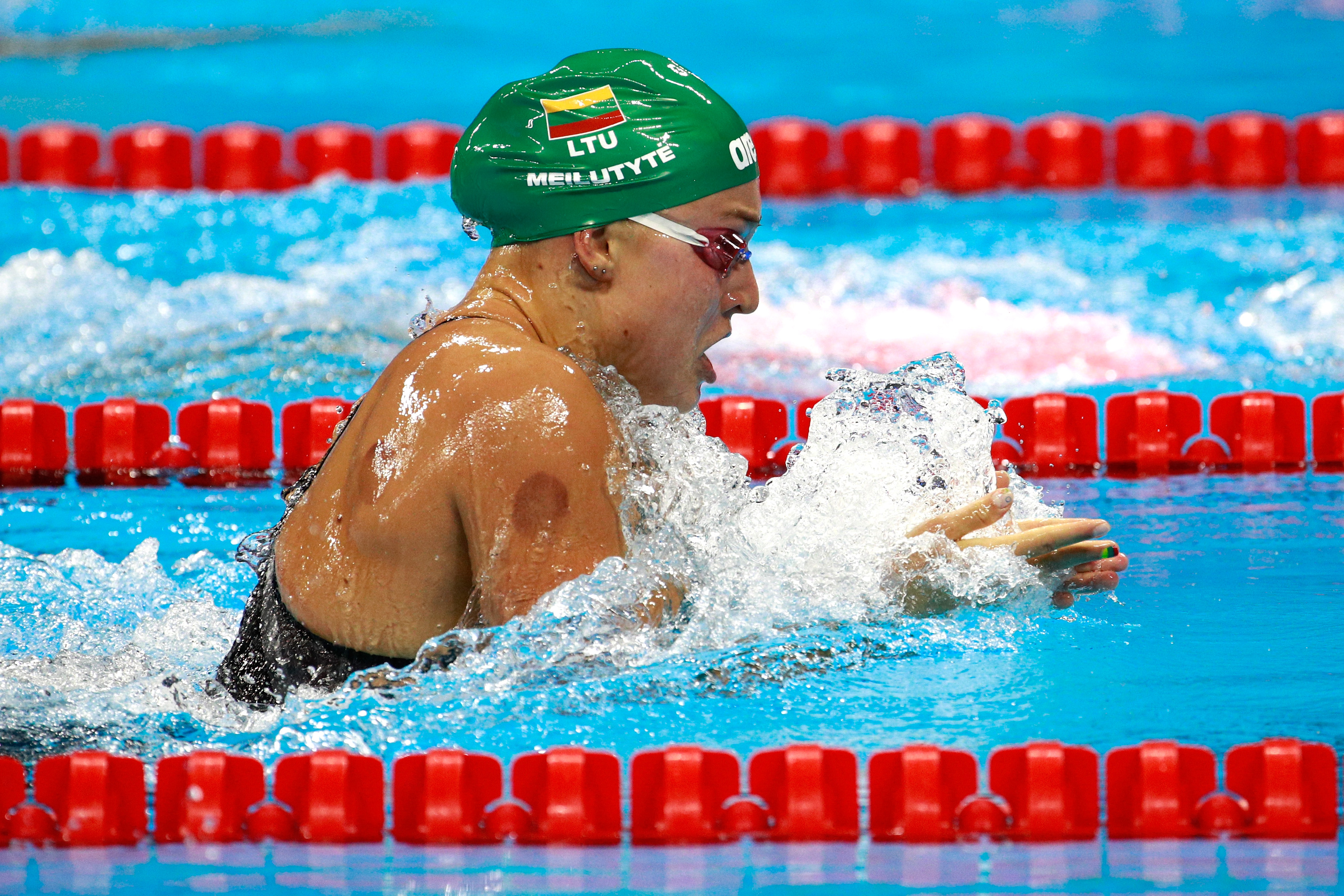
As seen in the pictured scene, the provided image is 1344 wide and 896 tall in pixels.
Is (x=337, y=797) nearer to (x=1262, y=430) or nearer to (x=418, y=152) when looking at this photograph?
(x=1262, y=430)

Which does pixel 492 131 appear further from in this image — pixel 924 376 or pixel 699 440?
pixel 924 376

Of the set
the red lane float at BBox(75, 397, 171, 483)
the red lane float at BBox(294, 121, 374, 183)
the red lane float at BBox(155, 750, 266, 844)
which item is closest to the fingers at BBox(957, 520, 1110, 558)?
the red lane float at BBox(155, 750, 266, 844)

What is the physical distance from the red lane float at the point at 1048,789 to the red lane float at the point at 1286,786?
0.22 meters

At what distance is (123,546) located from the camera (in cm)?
385

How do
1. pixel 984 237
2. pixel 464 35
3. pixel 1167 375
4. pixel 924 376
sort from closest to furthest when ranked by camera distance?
pixel 924 376, pixel 1167 375, pixel 984 237, pixel 464 35

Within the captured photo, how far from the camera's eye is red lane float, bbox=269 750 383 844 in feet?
7.76

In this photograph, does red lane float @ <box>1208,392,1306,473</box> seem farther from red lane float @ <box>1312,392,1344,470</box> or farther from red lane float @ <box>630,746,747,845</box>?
red lane float @ <box>630,746,747,845</box>

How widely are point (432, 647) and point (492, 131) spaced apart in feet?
2.36

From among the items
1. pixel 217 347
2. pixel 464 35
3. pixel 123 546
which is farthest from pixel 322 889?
pixel 464 35

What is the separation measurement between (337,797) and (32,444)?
2437 millimetres

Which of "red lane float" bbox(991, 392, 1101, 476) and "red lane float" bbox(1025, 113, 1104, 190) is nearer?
"red lane float" bbox(991, 392, 1101, 476)

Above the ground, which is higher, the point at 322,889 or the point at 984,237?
the point at 984,237

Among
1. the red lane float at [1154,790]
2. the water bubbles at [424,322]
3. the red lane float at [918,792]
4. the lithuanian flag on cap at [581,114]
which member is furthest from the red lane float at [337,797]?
the red lane float at [1154,790]

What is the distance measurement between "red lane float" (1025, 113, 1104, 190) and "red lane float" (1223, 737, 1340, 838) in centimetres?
503
